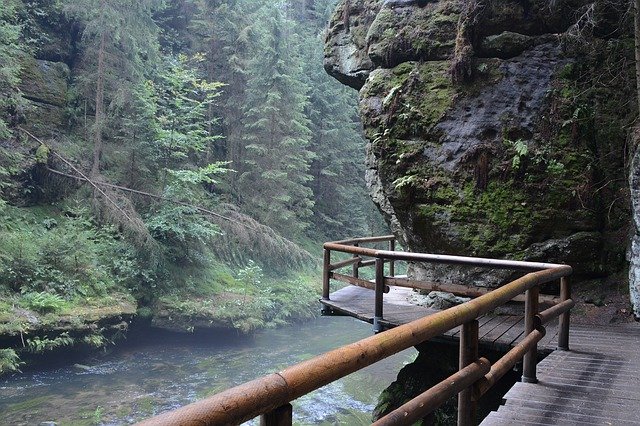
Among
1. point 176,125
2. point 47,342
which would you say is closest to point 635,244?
point 47,342

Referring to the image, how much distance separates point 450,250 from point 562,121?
2.70 meters

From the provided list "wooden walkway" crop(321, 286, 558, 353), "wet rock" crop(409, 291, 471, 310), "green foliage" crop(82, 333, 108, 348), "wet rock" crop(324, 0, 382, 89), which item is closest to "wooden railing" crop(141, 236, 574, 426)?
"wooden walkway" crop(321, 286, 558, 353)

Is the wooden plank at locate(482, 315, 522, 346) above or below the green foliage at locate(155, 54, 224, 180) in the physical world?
below

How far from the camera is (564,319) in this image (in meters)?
5.25

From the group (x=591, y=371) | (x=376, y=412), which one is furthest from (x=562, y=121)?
(x=376, y=412)

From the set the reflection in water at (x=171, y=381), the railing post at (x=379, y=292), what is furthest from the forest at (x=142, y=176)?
the railing post at (x=379, y=292)

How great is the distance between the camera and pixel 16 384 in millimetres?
11828

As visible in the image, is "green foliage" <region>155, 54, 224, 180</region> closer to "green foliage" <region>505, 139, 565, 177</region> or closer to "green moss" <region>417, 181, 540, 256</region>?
"green moss" <region>417, 181, 540, 256</region>

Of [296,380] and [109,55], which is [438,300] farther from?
[109,55]

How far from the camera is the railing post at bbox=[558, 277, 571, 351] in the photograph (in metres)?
5.07

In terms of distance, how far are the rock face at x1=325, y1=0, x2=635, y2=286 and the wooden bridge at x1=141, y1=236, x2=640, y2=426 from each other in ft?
4.21

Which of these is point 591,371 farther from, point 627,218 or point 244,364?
point 244,364

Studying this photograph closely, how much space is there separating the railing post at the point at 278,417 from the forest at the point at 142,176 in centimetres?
1258

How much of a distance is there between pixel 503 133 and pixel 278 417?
7441mm
